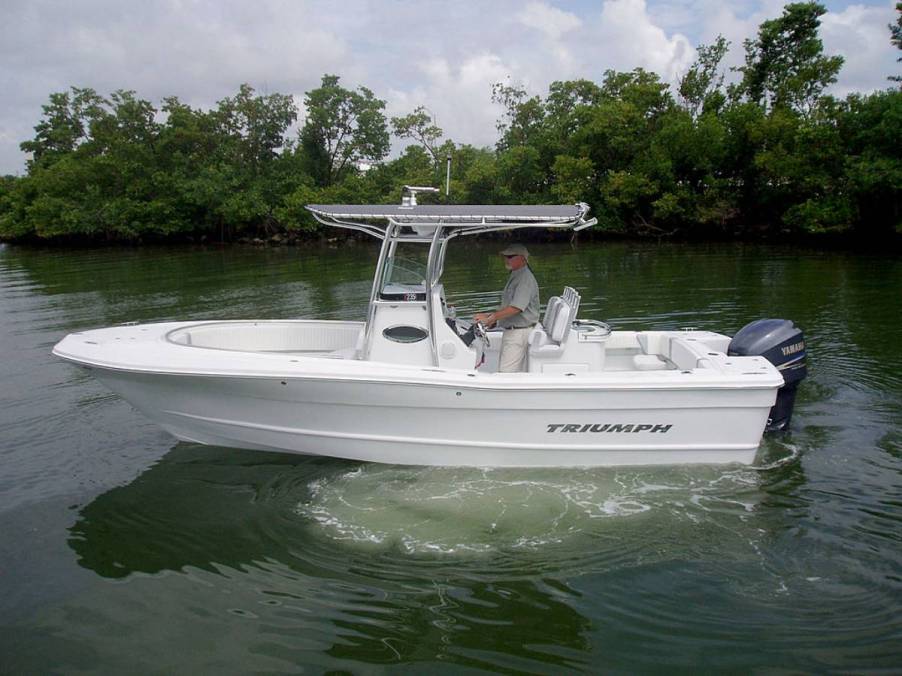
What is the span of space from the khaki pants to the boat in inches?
4.7

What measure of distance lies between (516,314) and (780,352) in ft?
7.94

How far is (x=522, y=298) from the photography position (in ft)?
19.7

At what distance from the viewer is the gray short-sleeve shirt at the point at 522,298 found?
19.8ft

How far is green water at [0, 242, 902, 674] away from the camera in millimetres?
3648

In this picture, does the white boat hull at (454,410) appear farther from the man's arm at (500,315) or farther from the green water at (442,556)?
the man's arm at (500,315)

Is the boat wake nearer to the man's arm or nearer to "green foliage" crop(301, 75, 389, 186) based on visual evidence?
the man's arm

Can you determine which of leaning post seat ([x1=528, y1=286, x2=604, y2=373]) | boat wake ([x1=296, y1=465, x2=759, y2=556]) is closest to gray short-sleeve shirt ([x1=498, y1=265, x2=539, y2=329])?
leaning post seat ([x1=528, y1=286, x2=604, y2=373])

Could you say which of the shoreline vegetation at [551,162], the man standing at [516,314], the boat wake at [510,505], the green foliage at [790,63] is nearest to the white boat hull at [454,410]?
the boat wake at [510,505]

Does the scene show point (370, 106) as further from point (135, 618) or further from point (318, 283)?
point (135, 618)

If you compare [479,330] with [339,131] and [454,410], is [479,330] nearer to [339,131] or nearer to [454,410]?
[454,410]

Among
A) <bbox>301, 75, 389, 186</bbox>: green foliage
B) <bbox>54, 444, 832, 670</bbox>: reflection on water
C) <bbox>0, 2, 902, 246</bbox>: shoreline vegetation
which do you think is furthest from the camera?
<bbox>301, 75, 389, 186</bbox>: green foliage

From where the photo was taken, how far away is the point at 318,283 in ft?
63.4

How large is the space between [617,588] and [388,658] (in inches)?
59.9

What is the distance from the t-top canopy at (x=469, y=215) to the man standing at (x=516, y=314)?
0.47 m
